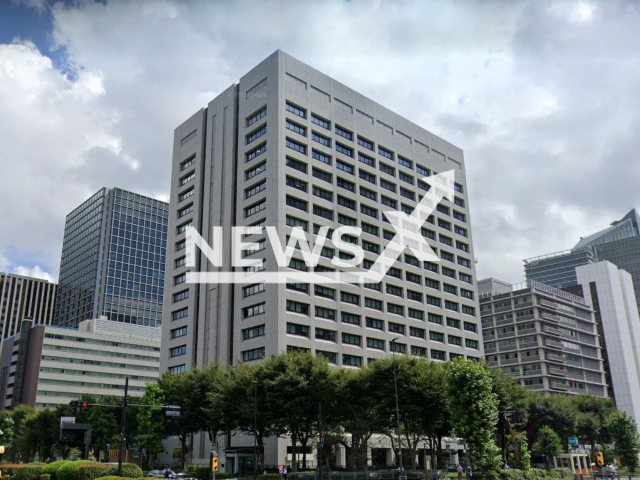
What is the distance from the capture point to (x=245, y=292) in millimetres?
85375

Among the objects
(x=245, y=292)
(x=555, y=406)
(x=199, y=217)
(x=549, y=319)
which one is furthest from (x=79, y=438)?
(x=549, y=319)

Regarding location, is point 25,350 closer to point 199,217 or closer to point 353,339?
point 199,217

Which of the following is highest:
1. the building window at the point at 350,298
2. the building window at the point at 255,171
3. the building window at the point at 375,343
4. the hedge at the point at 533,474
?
the building window at the point at 255,171

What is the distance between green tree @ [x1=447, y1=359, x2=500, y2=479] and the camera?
165ft

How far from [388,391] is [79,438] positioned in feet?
102

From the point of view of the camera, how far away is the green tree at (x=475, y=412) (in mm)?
50344

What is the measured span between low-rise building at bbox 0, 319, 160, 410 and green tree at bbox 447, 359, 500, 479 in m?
116

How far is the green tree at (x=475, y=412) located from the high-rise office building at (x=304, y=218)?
29.5 metres

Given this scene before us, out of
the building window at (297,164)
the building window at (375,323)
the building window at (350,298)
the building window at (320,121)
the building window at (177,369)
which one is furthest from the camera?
the building window at (320,121)

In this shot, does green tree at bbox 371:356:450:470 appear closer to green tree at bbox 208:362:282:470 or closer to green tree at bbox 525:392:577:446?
green tree at bbox 208:362:282:470

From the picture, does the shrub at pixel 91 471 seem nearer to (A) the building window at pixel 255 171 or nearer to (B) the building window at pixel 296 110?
(A) the building window at pixel 255 171

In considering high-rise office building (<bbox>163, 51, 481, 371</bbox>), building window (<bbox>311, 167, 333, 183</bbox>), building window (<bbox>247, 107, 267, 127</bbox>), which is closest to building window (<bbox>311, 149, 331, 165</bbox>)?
high-rise office building (<bbox>163, 51, 481, 371</bbox>)

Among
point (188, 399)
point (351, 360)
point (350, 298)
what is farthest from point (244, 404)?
point (350, 298)

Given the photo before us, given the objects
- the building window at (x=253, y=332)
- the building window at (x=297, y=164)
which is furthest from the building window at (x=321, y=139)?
the building window at (x=253, y=332)
